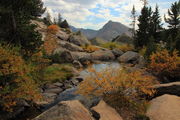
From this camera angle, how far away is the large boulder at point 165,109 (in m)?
7.47

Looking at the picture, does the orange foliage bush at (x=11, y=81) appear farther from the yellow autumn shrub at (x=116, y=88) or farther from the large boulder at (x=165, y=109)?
the large boulder at (x=165, y=109)

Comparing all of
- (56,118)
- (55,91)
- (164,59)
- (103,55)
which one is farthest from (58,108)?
(103,55)

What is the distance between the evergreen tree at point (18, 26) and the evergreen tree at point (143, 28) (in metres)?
31.9

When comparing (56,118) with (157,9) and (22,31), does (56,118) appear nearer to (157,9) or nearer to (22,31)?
(22,31)

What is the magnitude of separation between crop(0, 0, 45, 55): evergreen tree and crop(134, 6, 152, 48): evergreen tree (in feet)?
105

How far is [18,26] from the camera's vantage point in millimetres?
16031

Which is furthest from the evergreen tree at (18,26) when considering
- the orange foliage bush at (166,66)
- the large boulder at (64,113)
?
the orange foliage bush at (166,66)

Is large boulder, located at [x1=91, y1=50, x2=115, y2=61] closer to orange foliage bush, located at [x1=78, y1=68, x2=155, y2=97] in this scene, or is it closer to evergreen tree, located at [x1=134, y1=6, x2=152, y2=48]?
evergreen tree, located at [x1=134, y1=6, x2=152, y2=48]

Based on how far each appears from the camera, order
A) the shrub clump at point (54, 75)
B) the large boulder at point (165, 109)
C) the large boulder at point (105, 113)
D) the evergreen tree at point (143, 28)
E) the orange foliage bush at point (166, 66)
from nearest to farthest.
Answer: the large boulder at point (105, 113) → the large boulder at point (165, 109) → the orange foliage bush at point (166, 66) → the shrub clump at point (54, 75) → the evergreen tree at point (143, 28)

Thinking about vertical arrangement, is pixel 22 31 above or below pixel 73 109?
above

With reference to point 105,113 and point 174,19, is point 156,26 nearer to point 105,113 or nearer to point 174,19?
point 174,19

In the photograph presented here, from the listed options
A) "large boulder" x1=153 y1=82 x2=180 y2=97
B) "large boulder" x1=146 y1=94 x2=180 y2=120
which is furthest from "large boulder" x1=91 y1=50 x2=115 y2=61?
"large boulder" x1=146 y1=94 x2=180 y2=120

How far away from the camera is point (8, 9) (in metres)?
14.2

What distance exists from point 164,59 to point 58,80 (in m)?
10.9
